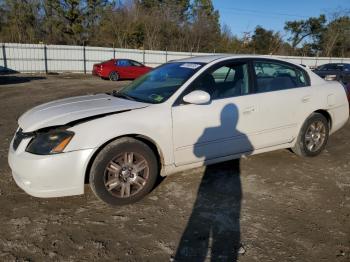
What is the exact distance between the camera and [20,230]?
330 cm

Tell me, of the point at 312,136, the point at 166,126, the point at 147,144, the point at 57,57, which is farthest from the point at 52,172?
the point at 57,57

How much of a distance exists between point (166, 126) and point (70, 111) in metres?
1.05

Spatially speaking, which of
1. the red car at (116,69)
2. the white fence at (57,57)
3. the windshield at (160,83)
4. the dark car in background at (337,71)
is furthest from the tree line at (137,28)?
the windshield at (160,83)

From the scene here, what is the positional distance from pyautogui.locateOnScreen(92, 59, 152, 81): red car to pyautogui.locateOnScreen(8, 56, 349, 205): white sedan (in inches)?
655

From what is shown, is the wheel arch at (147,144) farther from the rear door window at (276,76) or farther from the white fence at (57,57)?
the white fence at (57,57)

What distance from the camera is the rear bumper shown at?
3408 mm

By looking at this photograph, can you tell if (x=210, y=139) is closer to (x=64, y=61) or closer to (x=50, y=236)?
(x=50, y=236)

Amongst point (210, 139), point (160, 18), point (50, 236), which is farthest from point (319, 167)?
point (160, 18)

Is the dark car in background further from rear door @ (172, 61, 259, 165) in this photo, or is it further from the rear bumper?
the rear bumper

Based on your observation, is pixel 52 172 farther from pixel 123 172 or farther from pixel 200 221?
pixel 200 221

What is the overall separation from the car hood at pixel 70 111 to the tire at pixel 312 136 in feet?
8.47

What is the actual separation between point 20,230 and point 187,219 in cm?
159

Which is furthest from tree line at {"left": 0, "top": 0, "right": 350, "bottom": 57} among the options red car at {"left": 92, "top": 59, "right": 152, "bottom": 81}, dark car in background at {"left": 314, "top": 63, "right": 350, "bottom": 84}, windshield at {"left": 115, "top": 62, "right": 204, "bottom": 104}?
windshield at {"left": 115, "top": 62, "right": 204, "bottom": 104}

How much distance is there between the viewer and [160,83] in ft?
15.0
